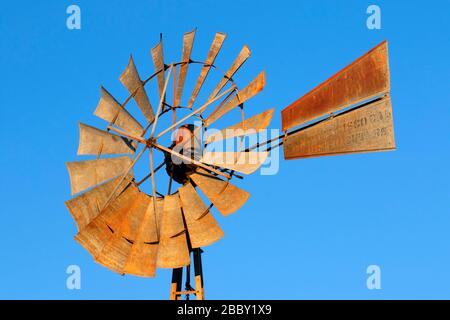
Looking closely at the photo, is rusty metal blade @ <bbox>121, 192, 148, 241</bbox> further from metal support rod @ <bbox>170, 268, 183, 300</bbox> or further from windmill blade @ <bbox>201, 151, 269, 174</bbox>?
windmill blade @ <bbox>201, 151, 269, 174</bbox>

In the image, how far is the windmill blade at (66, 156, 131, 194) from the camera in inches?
486

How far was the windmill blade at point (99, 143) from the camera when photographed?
12539mm

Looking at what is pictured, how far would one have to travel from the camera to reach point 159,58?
13.5 metres

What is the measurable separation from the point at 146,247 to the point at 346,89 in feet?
13.9

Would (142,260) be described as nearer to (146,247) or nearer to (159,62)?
(146,247)

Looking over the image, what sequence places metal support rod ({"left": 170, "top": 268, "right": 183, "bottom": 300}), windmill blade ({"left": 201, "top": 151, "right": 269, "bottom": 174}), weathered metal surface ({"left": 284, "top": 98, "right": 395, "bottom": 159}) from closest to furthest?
weathered metal surface ({"left": 284, "top": 98, "right": 395, "bottom": 159})
windmill blade ({"left": 201, "top": 151, "right": 269, "bottom": 174})
metal support rod ({"left": 170, "top": 268, "right": 183, "bottom": 300})

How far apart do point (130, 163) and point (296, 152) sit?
305 centimetres

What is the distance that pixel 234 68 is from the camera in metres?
13.2

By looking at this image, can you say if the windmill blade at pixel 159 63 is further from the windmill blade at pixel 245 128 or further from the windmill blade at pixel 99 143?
the windmill blade at pixel 245 128

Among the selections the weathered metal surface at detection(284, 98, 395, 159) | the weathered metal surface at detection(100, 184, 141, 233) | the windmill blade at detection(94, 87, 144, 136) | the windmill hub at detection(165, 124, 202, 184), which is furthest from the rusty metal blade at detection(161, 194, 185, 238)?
the weathered metal surface at detection(284, 98, 395, 159)

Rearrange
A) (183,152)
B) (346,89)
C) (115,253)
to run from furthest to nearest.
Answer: (183,152) → (115,253) → (346,89)

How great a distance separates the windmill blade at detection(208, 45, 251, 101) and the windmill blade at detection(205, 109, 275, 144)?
2.76ft

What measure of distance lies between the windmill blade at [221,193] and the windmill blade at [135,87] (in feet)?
5.76

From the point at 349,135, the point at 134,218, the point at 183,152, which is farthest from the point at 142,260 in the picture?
the point at 349,135
